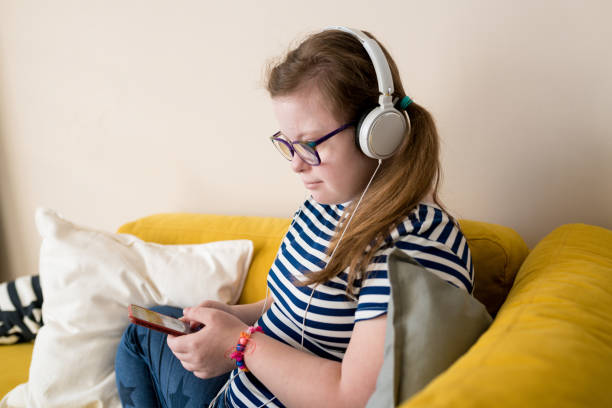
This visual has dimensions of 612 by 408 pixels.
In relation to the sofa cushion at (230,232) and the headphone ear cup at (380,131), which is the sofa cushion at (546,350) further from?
the sofa cushion at (230,232)

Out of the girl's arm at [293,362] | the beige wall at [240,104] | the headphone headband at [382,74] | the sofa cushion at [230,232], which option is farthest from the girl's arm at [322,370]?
the beige wall at [240,104]

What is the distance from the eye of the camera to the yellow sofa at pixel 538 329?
17.6 inches

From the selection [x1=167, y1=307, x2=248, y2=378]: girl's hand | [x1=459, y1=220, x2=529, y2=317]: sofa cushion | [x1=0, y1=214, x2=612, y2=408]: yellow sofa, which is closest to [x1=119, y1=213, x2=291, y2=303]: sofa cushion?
[x1=0, y1=214, x2=612, y2=408]: yellow sofa

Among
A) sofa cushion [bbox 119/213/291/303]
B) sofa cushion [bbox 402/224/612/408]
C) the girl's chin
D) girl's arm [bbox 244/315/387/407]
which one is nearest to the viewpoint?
sofa cushion [bbox 402/224/612/408]

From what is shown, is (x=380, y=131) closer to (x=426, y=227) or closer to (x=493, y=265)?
(x=426, y=227)

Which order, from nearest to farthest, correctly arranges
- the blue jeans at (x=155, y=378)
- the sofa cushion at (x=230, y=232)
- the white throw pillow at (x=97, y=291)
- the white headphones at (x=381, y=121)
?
the white headphones at (x=381, y=121)
the blue jeans at (x=155, y=378)
the white throw pillow at (x=97, y=291)
the sofa cushion at (x=230, y=232)

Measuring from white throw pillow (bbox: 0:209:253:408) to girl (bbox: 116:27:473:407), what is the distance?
40 centimetres

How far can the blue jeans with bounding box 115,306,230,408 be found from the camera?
40.8 inches

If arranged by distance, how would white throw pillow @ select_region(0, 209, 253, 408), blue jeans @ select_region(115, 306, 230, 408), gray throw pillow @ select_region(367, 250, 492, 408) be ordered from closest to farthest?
1. gray throw pillow @ select_region(367, 250, 492, 408)
2. blue jeans @ select_region(115, 306, 230, 408)
3. white throw pillow @ select_region(0, 209, 253, 408)

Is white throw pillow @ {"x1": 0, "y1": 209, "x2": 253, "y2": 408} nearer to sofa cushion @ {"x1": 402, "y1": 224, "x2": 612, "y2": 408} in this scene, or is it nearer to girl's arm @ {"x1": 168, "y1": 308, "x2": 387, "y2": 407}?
girl's arm @ {"x1": 168, "y1": 308, "x2": 387, "y2": 407}

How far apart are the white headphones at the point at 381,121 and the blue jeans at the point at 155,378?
0.62 metres

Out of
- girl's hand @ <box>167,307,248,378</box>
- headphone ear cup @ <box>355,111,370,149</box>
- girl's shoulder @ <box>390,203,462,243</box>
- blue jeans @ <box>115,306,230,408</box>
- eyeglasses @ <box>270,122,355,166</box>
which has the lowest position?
blue jeans @ <box>115,306,230,408</box>

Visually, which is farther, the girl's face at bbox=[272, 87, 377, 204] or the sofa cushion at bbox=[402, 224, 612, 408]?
the girl's face at bbox=[272, 87, 377, 204]

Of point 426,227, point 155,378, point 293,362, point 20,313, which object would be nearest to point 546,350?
point 426,227
